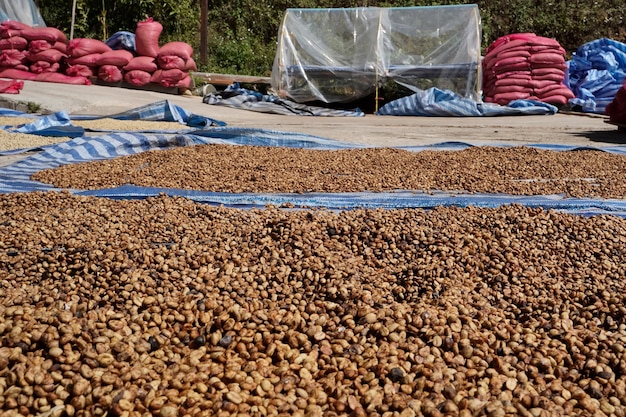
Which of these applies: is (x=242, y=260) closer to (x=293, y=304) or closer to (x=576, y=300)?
(x=293, y=304)

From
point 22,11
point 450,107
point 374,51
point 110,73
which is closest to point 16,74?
point 110,73

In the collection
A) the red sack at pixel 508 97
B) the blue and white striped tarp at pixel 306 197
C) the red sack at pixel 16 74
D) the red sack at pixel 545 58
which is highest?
the red sack at pixel 545 58

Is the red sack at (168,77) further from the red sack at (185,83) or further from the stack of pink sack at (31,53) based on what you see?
the stack of pink sack at (31,53)

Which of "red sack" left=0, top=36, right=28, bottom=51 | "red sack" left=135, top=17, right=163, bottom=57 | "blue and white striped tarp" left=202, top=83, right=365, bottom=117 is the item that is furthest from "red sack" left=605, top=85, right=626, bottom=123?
"red sack" left=0, top=36, right=28, bottom=51

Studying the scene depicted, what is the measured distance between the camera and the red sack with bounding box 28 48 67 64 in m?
9.34

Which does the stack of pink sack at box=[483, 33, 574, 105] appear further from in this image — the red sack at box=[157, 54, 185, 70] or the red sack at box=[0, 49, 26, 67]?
the red sack at box=[0, 49, 26, 67]

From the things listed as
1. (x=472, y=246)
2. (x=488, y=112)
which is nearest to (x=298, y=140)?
A: (x=472, y=246)

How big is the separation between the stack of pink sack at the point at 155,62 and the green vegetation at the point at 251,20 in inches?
63.4

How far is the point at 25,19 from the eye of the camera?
10523 millimetres

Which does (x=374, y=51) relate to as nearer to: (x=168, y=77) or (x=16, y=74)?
(x=168, y=77)

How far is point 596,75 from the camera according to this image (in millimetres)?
9070

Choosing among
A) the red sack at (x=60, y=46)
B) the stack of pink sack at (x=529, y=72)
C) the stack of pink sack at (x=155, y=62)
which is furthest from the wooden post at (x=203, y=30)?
the stack of pink sack at (x=529, y=72)

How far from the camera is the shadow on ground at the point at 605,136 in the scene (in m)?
5.66

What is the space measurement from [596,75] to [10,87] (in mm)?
8490
